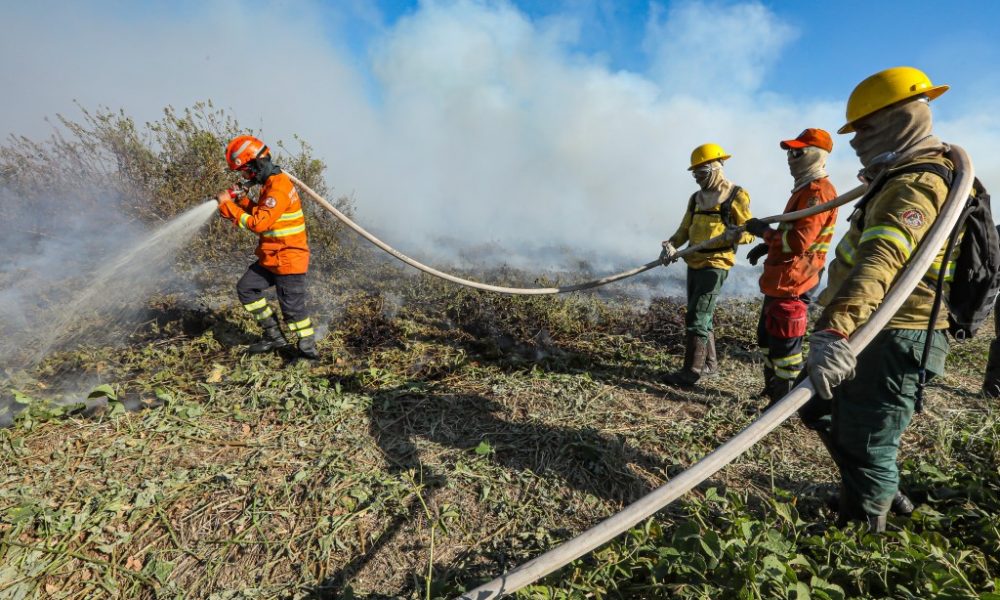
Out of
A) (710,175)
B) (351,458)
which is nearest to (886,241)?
(710,175)

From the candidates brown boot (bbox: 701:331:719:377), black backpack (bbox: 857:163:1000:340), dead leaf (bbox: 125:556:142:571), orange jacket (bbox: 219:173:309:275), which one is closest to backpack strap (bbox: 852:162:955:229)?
black backpack (bbox: 857:163:1000:340)

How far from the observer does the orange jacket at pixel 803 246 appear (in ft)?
11.2

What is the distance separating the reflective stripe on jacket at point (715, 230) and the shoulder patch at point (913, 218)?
2118mm

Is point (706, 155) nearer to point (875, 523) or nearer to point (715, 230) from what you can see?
point (715, 230)

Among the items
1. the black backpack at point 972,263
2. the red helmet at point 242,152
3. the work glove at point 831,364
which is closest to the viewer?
the work glove at point 831,364

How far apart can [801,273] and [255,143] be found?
5178mm

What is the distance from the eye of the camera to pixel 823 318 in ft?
6.37

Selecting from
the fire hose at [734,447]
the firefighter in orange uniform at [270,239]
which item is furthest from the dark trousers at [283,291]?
the fire hose at [734,447]

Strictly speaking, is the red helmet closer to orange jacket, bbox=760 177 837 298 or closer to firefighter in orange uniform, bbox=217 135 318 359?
firefighter in orange uniform, bbox=217 135 318 359

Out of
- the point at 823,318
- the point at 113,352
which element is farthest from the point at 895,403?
the point at 113,352

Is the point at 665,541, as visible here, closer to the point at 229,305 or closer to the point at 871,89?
the point at 871,89

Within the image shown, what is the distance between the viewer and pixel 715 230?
4246 millimetres

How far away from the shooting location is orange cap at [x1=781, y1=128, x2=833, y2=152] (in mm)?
3449

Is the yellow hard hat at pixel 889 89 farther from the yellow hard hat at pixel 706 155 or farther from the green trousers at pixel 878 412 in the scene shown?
the yellow hard hat at pixel 706 155
